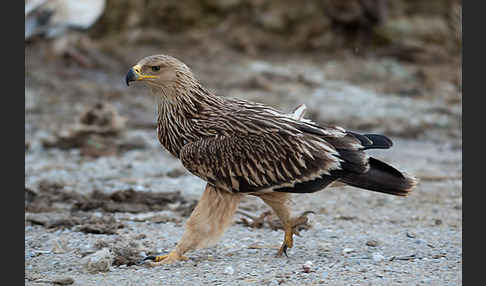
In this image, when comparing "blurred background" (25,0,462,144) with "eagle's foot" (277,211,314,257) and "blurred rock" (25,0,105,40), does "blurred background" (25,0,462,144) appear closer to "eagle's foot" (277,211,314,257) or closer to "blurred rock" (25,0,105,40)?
"blurred rock" (25,0,105,40)

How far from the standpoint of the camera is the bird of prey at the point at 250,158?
5.91 metres

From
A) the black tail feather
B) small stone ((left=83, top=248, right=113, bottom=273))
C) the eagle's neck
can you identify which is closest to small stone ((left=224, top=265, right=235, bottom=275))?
small stone ((left=83, top=248, right=113, bottom=273))

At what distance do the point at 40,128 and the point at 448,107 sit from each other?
7860 mm

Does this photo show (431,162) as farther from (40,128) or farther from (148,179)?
(40,128)

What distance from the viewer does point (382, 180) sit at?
588cm

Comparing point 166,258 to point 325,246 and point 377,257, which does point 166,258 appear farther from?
point 377,257

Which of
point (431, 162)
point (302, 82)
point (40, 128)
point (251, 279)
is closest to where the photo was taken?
point (251, 279)

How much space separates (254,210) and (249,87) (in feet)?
22.6

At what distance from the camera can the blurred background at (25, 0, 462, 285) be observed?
821 cm

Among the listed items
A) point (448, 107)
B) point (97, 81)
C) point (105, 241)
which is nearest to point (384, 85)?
point (448, 107)

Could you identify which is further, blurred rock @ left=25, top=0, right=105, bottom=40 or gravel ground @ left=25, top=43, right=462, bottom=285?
blurred rock @ left=25, top=0, right=105, bottom=40

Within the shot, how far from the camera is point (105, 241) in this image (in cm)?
649

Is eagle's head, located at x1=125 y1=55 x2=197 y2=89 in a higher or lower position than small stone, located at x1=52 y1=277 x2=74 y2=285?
Result: higher

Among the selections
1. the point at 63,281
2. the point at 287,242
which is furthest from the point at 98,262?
the point at 287,242
